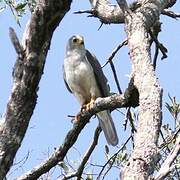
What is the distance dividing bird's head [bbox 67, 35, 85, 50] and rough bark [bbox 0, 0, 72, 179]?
11.4 ft

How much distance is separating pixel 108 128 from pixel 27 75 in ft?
9.63

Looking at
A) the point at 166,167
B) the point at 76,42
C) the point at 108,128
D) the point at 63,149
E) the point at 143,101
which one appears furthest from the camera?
the point at 76,42

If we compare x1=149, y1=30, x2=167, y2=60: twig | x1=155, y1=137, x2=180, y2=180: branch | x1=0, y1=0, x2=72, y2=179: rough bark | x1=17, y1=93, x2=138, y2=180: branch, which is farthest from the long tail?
x1=155, y1=137, x2=180, y2=180: branch

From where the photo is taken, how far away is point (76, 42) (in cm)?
692

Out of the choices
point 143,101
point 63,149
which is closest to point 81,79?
point 63,149

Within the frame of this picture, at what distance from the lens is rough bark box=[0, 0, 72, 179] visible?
3.22 metres

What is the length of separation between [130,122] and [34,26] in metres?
1.35

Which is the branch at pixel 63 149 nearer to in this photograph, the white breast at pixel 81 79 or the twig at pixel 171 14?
the twig at pixel 171 14

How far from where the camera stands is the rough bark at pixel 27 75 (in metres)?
3.22

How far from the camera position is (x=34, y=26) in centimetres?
326

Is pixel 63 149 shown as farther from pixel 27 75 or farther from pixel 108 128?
pixel 108 128

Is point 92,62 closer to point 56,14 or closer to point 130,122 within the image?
point 130,122

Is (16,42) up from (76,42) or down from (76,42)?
down

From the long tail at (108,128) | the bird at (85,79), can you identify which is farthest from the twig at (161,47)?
the bird at (85,79)
